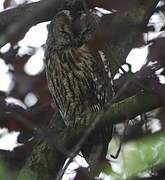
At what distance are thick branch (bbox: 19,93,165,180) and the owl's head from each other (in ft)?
3.96

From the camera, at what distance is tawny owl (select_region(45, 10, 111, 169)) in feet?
13.1

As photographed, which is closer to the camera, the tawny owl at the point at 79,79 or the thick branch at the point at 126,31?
the thick branch at the point at 126,31

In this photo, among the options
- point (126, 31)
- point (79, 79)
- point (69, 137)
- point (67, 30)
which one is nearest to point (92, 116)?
point (69, 137)

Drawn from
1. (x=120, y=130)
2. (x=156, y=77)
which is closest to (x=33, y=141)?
(x=120, y=130)

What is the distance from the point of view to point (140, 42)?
9.46 feet

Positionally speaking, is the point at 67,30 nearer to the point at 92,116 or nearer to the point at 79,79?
the point at 79,79

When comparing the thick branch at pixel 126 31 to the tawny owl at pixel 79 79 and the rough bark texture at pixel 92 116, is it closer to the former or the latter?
the rough bark texture at pixel 92 116

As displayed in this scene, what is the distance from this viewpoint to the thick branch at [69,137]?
2697mm

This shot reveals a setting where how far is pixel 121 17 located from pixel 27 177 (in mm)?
1075

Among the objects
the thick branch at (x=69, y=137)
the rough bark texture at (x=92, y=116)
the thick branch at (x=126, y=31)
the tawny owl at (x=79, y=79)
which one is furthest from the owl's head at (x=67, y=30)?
the thick branch at (x=69, y=137)

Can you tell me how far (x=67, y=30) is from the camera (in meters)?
4.30

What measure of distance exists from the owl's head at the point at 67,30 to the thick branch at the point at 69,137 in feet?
3.96

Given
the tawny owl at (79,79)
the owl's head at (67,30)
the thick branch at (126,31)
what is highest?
the thick branch at (126,31)

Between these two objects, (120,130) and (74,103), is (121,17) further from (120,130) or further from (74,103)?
(74,103)
